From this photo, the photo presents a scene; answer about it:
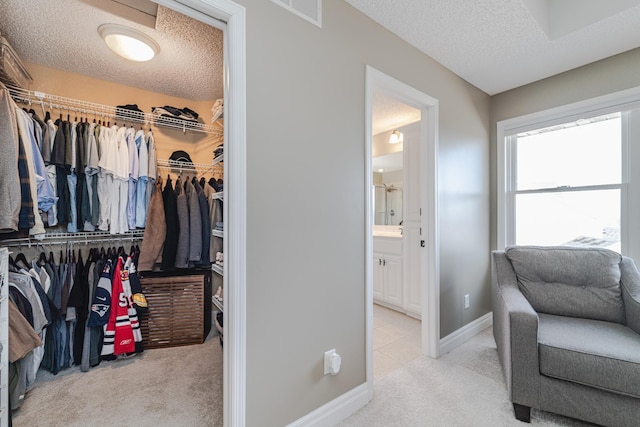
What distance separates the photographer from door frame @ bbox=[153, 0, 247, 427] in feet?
3.75

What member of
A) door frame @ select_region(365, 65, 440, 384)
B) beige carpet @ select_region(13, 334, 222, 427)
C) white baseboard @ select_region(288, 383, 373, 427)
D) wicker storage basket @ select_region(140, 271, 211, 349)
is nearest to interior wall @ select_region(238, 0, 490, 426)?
white baseboard @ select_region(288, 383, 373, 427)

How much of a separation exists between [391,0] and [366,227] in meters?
1.40

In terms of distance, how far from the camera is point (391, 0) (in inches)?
60.9

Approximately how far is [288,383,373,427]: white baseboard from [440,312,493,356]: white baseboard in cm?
94

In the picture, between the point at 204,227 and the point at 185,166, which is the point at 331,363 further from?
the point at 185,166

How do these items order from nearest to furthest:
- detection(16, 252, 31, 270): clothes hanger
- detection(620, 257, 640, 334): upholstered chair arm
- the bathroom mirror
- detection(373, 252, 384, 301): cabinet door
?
detection(620, 257, 640, 334): upholstered chair arm
detection(16, 252, 31, 270): clothes hanger
detection(373, 252, 384, 301): cabinet door
the bathroom mirror

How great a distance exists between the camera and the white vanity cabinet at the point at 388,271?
121 inches

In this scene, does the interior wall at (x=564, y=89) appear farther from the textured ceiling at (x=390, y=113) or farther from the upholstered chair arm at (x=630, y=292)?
the upholstered chair arm at (x=630, y=292)

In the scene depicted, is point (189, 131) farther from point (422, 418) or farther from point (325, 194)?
point (422, 418)

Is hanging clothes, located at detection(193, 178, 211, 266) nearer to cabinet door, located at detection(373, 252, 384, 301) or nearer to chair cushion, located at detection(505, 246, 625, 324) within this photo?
cabinet door, located at detection(373, 252, 384, 301)

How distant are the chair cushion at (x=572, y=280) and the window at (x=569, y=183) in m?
0.63

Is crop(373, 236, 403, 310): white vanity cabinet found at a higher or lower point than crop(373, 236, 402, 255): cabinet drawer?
lower

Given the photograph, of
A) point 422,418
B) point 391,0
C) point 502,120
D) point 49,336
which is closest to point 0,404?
point 49,336

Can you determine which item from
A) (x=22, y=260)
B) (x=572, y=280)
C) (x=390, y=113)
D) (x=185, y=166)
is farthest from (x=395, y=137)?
(x=22, y=260)
